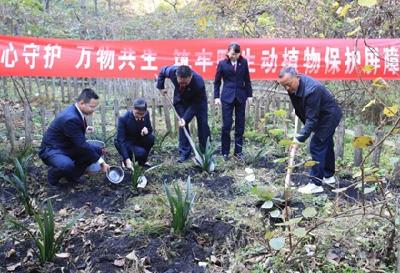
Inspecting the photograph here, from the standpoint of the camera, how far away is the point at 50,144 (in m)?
4.35

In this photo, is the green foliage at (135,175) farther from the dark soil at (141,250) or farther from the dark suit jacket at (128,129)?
the dark soil at (141,250)

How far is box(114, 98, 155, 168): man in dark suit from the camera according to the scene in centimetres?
456

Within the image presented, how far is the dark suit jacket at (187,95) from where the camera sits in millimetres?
5203

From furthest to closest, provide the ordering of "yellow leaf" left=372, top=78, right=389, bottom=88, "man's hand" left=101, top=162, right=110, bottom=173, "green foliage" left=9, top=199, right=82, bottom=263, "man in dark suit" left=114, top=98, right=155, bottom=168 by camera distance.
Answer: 1. "man in dark suit" left=114, top=98, right=155, bottom=168
2. "man's hand" left=101, top=162, right=110, bottom=173
3. "green foliage" left=9, top=199, right=82, bottom=263
4. "yellow leaf" left=372, top=78, right=389, bottom=88

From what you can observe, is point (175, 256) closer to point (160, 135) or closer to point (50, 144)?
point (50, 144)

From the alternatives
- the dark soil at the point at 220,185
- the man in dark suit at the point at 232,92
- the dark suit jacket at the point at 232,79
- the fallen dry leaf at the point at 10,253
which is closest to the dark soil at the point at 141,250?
the fallen dry leaf at the point at 10,253

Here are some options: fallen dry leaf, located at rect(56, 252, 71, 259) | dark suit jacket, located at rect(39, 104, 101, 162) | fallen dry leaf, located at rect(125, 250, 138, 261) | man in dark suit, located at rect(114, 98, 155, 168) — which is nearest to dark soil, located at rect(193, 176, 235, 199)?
man in dark suit, located at rect(114, 98, 155, 168)

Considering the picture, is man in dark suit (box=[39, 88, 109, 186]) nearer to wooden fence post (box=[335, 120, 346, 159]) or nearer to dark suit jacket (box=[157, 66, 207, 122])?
dark suit jacket (box=[157, 66, 207, 122])

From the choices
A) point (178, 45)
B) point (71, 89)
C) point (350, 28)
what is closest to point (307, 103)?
point (178, 45)

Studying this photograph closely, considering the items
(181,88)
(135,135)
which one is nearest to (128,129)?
(135,135)

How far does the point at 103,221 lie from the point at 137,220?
30 cm

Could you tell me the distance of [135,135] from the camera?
485 centimetres

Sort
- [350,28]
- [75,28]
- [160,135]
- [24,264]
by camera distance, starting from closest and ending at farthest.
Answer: [24,264] → [160,135] → [350,28] → [75,28]

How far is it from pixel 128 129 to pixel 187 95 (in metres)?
0.94
